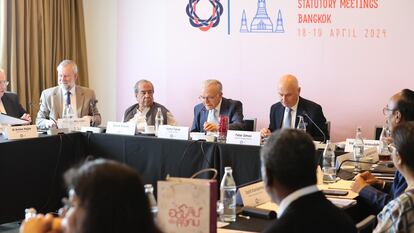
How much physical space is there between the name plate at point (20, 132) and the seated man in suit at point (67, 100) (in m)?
0.93

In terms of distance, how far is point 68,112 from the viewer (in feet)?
17.1

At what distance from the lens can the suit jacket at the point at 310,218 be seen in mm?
1699

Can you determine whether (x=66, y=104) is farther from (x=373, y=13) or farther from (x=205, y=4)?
(x=373, y=13)

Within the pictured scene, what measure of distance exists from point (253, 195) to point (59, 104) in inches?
126

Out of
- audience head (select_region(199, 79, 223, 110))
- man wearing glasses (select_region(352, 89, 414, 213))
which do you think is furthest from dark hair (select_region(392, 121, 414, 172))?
audience head (select_region(199, 79, 223, 110))

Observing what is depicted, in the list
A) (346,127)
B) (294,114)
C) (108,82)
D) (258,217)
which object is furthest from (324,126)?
(108,82)

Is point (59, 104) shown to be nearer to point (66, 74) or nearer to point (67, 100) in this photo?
point (67, 100)

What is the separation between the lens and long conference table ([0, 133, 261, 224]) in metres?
4.22

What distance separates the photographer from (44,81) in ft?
A: 20.7

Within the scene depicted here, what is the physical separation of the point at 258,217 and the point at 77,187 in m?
1.44

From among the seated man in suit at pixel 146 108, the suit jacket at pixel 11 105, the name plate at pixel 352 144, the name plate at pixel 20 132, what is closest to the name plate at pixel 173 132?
the seated man in suit at pixel 146 108

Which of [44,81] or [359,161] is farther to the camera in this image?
[44,81]

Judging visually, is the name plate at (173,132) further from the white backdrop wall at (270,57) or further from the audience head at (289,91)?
the white backdrop wall at (270,57)

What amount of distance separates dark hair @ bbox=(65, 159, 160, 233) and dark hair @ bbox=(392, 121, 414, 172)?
53.8 inches
